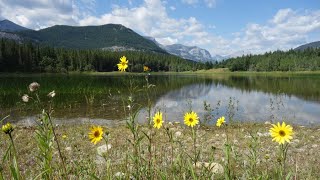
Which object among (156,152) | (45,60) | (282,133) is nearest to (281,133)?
(282,133)

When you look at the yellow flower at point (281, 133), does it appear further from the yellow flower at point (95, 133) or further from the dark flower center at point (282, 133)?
the yellow flower at point (95, 133)

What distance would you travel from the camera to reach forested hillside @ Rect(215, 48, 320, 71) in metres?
150

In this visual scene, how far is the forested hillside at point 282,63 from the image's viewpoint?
150 metres

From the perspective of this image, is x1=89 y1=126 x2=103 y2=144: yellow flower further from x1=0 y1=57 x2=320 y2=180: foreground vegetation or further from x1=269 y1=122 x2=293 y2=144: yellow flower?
x1=269 y1=122 x2=293 y2=144: yellow flower

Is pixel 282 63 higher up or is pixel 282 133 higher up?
pixel 282 63

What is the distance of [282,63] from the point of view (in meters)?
157

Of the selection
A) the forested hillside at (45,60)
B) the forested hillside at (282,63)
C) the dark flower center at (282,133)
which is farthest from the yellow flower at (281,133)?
the forested hillside at (282,63)

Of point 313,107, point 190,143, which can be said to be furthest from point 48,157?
point 313,107

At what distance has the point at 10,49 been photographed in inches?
3967

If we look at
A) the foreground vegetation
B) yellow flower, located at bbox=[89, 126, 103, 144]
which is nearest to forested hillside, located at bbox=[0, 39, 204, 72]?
the foreground vegetation

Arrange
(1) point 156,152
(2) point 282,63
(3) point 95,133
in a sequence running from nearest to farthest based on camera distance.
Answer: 1. (3) point 95,133
2. (1) point 156,152
3. (2) point 282,63

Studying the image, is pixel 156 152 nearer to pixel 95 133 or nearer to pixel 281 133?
pixel 95 133

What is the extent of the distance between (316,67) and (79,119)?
497 feet

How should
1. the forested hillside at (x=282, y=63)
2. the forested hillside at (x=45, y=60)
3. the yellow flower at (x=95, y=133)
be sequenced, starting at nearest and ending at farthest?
the yellow flower at (x=95, y=133) < the forested hillside at (x=45, y=60) < the forested hillside at (x=282, y=63)
